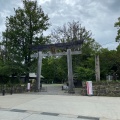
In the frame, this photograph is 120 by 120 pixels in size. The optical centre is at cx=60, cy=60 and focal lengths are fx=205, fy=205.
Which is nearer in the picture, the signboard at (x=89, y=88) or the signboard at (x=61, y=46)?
the signboard at (x=89, y=88)

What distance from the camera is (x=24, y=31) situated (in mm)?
26906

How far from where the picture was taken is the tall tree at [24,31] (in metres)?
26.8

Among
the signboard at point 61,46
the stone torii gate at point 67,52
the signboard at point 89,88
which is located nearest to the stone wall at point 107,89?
the signboard at point 89,88

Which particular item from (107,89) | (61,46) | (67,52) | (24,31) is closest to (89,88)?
(107,89)

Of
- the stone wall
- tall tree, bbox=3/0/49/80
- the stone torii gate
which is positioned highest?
tall tree, bbox=3/0/49/80

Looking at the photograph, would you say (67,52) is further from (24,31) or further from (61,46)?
(24,31)

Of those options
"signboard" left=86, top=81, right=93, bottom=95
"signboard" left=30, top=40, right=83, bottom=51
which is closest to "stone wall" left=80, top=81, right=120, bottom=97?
"signboard" left=86, top=81, right=93, bottom=95

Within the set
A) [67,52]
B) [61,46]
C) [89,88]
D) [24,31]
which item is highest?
[24,31]

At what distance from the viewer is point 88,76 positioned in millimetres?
26438

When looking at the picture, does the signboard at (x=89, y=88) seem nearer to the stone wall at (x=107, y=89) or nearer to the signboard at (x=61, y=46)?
the stone wall at (x=107, y=89)

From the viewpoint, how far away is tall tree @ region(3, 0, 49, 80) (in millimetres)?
26773

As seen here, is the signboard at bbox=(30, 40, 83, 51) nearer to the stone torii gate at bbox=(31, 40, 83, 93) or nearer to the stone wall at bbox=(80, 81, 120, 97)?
the stone torii gate at bbox=(31, 40, 83, 93)

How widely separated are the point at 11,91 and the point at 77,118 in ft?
44.4

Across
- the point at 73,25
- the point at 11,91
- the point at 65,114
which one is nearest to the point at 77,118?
the point at 65,114
